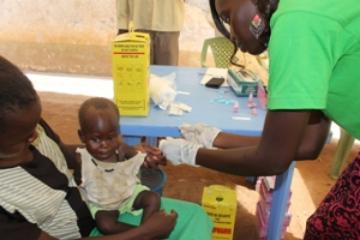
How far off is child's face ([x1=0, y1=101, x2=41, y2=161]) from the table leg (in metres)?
1.09

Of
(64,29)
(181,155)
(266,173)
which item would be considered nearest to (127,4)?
(64,29)

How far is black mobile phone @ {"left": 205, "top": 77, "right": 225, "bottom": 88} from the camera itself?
202 cm

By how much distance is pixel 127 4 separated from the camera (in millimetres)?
2986

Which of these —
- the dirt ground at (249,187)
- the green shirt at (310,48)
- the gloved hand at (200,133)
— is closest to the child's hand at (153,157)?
the gloved hand at (200,133)

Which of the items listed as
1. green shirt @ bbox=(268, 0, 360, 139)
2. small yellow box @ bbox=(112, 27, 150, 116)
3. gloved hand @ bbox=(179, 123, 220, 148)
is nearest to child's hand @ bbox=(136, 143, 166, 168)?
gloved hand @ bbox=(179, 123, 220, 148)

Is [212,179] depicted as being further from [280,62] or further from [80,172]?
[280,62]

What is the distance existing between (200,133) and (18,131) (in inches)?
28.3

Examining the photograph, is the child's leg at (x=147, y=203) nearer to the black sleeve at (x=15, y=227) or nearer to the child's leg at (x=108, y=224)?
the child's leg at (x=108, y=224)

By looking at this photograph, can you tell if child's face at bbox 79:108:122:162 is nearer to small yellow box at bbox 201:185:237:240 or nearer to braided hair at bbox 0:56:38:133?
braided hair at bbox 0:56:38:133

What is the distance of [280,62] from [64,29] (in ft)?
10.6

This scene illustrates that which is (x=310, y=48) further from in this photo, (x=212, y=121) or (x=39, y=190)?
(x=212, y=121)

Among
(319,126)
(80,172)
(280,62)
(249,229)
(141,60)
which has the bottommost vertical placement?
(249,229)

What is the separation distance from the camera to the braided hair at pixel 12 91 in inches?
33.4

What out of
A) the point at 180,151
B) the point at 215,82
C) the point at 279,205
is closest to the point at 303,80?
the point at 180,151
